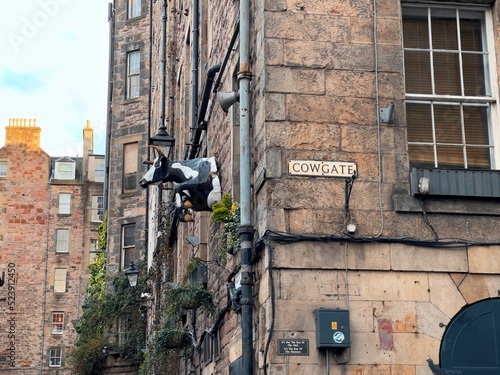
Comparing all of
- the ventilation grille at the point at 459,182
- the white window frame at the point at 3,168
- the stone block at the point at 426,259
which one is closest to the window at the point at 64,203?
the white window frame at the point at 3,168

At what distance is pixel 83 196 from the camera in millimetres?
59438

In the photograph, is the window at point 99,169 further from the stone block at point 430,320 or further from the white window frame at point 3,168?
the stone block at point 430,320

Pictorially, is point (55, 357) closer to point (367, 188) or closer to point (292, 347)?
point (367, 188)

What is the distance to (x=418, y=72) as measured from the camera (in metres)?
9.51

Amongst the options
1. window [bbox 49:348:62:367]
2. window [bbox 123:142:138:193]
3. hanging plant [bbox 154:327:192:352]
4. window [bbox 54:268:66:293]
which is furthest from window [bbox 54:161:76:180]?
hanging plant [bbox 154:327:192:352]

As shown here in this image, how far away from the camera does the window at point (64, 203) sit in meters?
58.8

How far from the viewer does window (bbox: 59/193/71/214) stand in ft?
193

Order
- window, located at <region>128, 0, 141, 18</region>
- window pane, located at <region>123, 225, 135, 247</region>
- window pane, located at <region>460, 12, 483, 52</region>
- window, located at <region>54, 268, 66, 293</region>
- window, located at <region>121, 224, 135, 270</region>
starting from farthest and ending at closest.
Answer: window, located at <region>54, 268, 66, 293</region>, window, located at <region>128, 0, 141, 18</region>, window pane, located at <region>123, 225, 135, 247</region>, window, located at <region>121, 224, 135, 270</region>, window pane, located at <region>460, 12, 483, 52</region>

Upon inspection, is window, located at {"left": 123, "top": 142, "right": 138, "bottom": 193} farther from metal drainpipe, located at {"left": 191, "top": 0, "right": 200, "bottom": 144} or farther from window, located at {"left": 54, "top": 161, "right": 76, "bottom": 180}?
window, located at {"left": 54, "top": 161, "right": 76, "bottom": 180}

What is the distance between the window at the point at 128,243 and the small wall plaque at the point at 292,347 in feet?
84.4

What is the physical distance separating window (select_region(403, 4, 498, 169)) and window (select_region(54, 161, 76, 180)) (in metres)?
52.0

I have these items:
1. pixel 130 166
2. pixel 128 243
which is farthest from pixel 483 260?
pixel 130 166

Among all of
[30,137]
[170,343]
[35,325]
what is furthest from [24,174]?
[170,343]

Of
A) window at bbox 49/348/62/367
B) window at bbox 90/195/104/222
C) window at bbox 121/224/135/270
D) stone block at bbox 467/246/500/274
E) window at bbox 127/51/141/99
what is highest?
window at bbox 127/51/141/99
